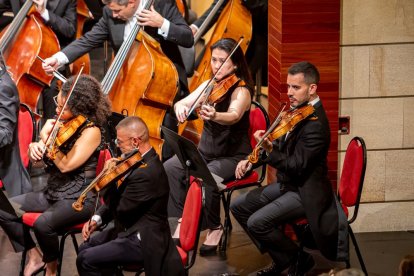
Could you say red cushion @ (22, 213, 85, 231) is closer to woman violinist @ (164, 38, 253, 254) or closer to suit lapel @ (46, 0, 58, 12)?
woman violinist @ (164, 38, 253, 254)

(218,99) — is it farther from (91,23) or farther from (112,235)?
(91,23)

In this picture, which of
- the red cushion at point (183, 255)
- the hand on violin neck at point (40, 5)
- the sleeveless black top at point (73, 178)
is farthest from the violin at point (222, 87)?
the hand on violin neck at point (40, 5)

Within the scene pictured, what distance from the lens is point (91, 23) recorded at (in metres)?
8.01

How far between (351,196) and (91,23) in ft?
11.6

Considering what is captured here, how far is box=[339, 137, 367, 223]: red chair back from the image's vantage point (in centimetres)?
512

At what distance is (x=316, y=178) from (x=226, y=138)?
0.81 m

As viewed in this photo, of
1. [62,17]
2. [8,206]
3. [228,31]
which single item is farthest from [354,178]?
[62,17]

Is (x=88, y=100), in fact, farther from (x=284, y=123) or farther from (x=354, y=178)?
(x=354, y=178)

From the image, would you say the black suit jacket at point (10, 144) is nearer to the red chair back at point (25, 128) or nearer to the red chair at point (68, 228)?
the red chair back at point (25, 128)

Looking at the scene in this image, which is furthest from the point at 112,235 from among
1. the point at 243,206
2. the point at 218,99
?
the point at 218,99

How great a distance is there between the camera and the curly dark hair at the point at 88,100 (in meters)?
5.14

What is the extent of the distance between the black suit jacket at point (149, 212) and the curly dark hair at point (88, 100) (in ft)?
1.98

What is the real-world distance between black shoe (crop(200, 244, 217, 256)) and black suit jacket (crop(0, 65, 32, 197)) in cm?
109

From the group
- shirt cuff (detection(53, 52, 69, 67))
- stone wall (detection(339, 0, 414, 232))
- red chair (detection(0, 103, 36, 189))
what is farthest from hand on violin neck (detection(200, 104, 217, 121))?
shirt cuff (detection(53, 52, 69, 67))
